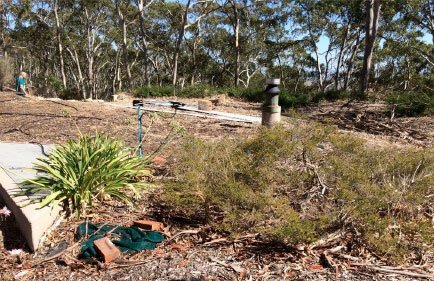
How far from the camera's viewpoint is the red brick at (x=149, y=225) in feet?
9.73

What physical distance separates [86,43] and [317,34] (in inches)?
704

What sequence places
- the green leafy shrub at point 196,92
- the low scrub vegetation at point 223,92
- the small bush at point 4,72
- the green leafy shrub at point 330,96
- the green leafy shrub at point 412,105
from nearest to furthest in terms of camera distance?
the green leafy shrub at point 412,105
the green leafy shrub at point 330,96
the low scrub vegetation at point 223,92
the green leafy shrub at point 196,92
the small bush at point 4,72

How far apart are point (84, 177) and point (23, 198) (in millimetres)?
547

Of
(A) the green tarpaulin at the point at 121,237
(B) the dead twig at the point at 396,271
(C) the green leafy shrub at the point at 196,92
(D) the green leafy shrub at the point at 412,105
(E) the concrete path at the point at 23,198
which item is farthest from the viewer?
(C) the green leafy shrub at the point at 196,92

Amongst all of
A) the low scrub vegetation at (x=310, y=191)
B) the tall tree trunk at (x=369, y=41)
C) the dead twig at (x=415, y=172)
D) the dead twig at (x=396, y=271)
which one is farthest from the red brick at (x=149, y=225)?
Result: the tall tree trunk at (x=369, y=41)

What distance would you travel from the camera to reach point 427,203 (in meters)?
3.00

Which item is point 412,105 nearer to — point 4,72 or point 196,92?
point 196,92

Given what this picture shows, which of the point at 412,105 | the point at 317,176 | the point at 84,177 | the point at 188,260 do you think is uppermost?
the point at 412,105

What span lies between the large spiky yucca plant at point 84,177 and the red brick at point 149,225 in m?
0.53

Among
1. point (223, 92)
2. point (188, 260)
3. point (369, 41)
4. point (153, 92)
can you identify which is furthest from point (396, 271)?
point (223, 92)

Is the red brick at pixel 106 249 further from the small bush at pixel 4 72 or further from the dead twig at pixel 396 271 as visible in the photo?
the small bush at pixel 4 72

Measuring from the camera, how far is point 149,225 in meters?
2.97

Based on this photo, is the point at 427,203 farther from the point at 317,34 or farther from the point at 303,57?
the point at 303,57

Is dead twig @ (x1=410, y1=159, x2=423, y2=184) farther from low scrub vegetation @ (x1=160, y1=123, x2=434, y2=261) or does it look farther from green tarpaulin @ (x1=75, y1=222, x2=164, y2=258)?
green tarpaulin @ (x1=75, y1=222, x2=164, y2=258)
